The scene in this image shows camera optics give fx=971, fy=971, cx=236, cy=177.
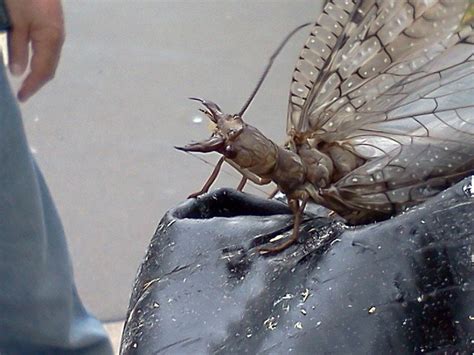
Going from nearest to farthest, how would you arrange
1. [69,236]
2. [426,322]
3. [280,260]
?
[426,322] < [280,260] < [69,236]

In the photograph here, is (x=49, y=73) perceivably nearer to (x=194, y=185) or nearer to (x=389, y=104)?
(x=389, y=104)

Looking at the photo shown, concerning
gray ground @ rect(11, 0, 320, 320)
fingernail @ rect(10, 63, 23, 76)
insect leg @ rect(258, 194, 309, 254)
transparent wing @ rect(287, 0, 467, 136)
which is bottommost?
gray ground @ rect(11, 0, 320, 320)

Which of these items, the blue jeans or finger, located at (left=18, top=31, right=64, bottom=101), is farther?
finger, located at (left=18, top=31, right=64, bottom=101)

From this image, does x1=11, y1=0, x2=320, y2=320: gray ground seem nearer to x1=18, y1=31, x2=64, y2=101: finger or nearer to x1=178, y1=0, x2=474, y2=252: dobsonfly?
x1=18, y1=31, x2=64, y2=101: finger

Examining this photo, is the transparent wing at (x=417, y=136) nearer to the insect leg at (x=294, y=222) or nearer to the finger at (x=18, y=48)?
the insect leg at (x=294, y=222)

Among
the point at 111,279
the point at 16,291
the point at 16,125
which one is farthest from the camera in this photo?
the point at 111,279

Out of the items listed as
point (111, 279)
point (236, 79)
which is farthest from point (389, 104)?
point (236, 79)

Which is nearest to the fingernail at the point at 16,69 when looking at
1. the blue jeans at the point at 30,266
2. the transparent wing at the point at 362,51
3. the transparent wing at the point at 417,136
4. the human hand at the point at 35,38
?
the human hand at the point at 35,38

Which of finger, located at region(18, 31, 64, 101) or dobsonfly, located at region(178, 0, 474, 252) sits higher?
dobsonfly, located at region(178, 0, 474, 252)

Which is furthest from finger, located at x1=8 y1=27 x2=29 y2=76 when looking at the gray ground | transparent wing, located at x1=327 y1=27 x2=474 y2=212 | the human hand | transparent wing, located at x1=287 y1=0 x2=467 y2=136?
the gray ground
